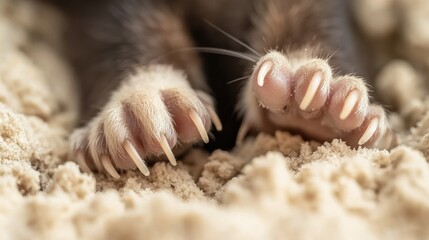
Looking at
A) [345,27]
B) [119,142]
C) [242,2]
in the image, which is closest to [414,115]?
[345,27]

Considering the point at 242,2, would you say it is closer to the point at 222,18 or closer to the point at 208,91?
the point at 222,18

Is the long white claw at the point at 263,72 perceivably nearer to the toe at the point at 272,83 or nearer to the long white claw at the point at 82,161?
the toe at the point at 272,83

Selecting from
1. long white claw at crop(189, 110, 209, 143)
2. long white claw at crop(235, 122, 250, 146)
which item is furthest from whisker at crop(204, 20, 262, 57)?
long white claw at crop(189, 110, 209, 143)

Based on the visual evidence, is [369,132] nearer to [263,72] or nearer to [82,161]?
[263,72]

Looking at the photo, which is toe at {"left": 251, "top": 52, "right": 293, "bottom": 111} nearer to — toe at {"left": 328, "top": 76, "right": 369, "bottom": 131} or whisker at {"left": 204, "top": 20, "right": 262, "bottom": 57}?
toe at {"left": 328, "top": 76, "right": 369, "bottom": 131}

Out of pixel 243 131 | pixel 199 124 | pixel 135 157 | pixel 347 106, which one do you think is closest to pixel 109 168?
pixel 135 157

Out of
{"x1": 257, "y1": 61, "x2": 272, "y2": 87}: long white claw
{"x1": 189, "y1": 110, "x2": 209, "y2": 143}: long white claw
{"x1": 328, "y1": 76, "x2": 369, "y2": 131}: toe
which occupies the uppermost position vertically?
{"x1": 328, "y1": 76, "x2": 369, "y2": 131}: toe
